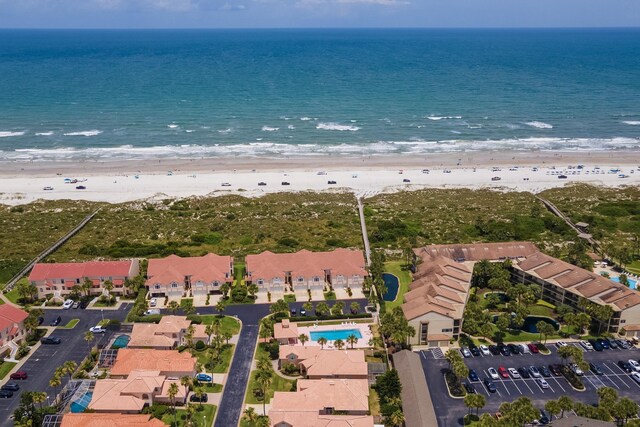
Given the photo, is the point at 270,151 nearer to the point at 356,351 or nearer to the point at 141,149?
the point at 141,149

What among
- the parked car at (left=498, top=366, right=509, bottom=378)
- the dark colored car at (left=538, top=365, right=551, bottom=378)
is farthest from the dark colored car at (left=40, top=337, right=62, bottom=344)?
the dark colored car at (left=538, top=365, right=551, bottom=378)

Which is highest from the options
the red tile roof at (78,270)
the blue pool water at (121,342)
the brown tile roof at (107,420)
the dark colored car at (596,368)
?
the red tile roof at (78,270)

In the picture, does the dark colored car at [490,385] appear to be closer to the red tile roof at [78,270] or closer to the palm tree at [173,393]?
the palm tree at [173,393]

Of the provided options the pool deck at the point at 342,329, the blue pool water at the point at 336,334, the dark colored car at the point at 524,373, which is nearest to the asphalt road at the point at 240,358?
the pool deck at the point at 342,329

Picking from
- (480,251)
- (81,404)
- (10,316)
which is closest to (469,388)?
(480,251)

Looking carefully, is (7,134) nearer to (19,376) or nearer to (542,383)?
(19,376)

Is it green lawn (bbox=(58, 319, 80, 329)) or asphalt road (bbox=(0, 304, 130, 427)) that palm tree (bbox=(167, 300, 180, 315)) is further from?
green lawn (bbox=(58, 319, 80, 329))
